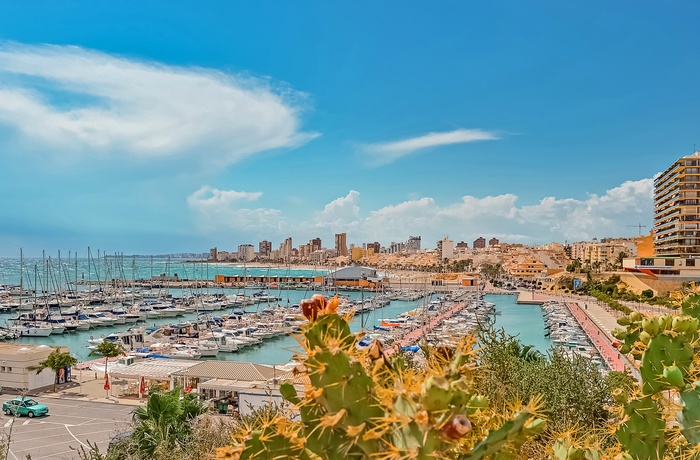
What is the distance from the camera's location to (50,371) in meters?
21.4

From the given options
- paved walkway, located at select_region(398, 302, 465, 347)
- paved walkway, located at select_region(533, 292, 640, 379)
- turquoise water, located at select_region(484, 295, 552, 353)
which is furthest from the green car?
turquoise water, located at select_region(484, 295, 552, 353)

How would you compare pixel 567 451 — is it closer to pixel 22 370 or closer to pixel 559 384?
pixel 559 384

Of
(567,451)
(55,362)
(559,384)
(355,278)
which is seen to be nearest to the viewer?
(567,451)

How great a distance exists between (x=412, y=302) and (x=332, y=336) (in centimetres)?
6926

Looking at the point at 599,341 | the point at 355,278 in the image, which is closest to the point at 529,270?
the point at 355,278

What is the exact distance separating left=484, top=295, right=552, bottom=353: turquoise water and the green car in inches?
887

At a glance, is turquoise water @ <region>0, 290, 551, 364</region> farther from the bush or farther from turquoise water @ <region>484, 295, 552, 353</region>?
the bush

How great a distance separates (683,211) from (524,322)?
21506 mm

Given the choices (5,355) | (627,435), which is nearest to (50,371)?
(5,355)

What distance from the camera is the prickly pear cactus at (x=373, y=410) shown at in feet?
4.97

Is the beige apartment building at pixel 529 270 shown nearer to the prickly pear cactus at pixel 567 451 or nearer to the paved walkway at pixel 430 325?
the paved walkway at pixel 430 325

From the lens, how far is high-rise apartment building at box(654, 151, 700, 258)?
54.3 m

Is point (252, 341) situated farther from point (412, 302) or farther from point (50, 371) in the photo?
point (412, 302)

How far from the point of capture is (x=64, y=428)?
15883 mm
